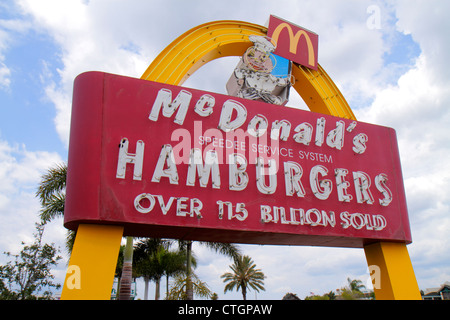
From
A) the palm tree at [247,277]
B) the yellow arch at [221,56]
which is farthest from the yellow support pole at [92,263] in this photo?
the palm tree at [247,277]

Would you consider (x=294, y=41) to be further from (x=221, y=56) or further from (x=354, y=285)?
(x=354, y=285)

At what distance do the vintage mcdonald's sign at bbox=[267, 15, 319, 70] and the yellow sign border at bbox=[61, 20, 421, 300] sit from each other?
1.03 ft

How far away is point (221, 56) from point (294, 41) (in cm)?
279

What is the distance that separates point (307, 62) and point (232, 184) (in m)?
6.23

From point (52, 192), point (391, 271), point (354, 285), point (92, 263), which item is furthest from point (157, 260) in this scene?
point (354, 285)

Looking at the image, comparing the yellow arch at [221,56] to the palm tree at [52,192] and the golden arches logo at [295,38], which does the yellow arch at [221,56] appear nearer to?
the golden arches logo at [295,38]

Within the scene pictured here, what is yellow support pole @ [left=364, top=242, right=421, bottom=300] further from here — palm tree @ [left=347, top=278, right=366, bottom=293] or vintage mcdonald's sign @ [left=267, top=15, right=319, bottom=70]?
palm tree @ [left=347, top=278, right=366, bottom=293]

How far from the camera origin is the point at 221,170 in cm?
930

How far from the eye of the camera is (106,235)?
26.0 ft

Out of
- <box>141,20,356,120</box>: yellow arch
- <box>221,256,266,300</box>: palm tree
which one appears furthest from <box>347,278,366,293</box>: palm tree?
<box>141,20,356,120</box>: yellow arch

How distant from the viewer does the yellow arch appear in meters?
10.6

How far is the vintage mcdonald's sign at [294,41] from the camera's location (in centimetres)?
1284
